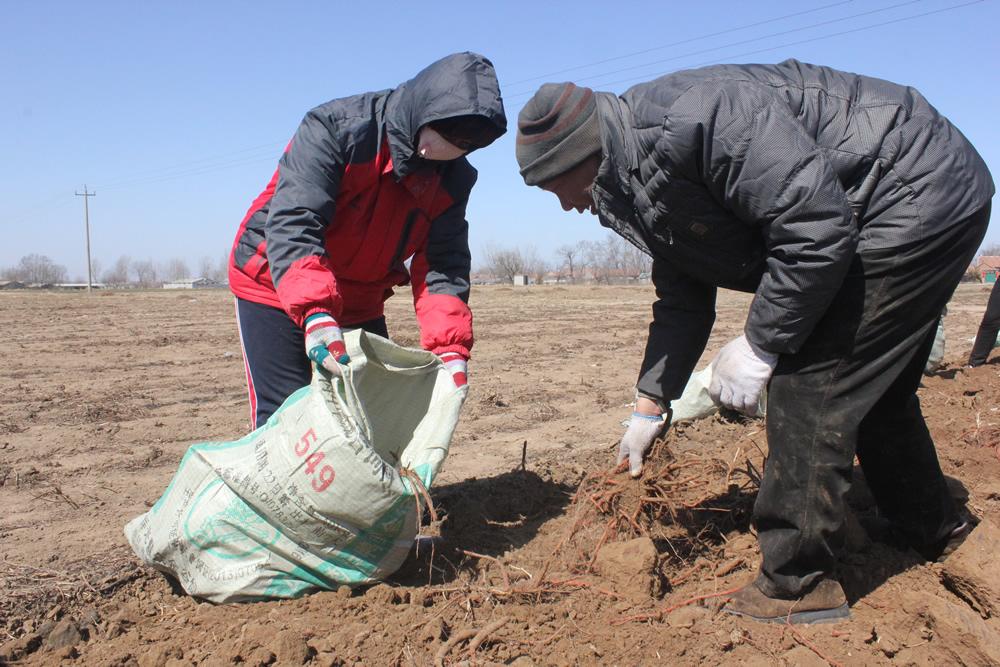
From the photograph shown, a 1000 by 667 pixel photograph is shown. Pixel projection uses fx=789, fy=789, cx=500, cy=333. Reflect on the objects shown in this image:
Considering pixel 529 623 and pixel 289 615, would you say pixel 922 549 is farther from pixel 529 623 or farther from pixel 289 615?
pixel 289 615

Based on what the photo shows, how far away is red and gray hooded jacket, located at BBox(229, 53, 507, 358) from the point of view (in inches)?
102

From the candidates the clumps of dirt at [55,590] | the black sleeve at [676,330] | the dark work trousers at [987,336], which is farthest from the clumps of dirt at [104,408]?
the dark work trousers at [987,336]

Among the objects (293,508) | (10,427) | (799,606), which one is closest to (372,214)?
(293,508)

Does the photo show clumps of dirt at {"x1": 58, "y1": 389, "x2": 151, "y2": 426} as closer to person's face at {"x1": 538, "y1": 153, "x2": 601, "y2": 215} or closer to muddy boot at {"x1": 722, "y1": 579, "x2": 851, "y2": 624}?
person's face at {"x1": 538, "y1": 153, "x2": 601, "y2": 215}

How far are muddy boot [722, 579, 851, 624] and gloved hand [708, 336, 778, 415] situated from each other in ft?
2.06

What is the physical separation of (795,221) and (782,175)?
0.38 ft

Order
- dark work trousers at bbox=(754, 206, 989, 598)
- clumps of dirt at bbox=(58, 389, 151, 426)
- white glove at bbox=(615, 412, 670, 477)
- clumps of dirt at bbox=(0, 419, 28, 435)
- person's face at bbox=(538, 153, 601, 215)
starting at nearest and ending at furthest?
1. dark work trousers at bbox=(754, 206, 989, 598)
2. person's face at bbox=(538, 153, 601, 215)
3. white glove at bbox=(615, 412, 670, 477)
4. clumps of dirt at bbox=(0, 419, 28, 435)
5. clumps of dirt at bbox=(58, 389, 151, 426)

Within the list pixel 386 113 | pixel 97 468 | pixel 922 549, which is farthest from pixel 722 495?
pixel 97 468

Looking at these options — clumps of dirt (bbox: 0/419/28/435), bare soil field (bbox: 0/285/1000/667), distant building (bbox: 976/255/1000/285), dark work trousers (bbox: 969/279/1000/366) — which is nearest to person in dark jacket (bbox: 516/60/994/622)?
bare soil field (bbox: 0/285/1000/667)

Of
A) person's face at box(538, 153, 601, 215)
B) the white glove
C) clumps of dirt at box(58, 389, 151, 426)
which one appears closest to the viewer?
person's face at box(538, 153, 601, 215)

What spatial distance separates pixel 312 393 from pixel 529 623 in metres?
0.97

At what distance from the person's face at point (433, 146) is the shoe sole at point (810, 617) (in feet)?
5.78

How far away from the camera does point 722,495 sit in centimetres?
323

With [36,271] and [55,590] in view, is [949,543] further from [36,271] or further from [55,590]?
[36,271]
